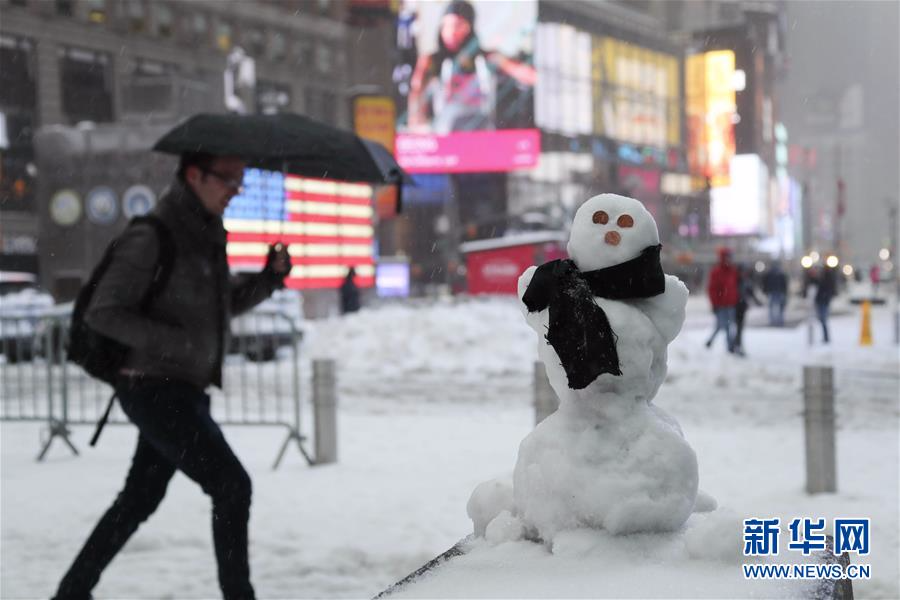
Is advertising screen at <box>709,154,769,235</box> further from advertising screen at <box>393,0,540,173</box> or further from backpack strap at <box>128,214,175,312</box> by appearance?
backpack strap at <box>128,214,175,312</box>

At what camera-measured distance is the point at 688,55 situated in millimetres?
99625

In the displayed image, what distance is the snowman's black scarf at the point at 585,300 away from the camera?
2.53 m

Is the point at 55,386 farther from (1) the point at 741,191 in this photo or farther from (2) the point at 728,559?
(1) the point at 741,191

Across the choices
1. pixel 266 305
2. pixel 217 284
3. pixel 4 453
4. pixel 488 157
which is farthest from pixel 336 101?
pixel 217 284

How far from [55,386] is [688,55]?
309 feet

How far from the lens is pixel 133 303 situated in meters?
3.80

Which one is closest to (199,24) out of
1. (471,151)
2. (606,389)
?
(471,151)

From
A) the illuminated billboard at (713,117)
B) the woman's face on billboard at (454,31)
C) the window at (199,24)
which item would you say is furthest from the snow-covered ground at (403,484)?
the illuminated billboard at (713,117)

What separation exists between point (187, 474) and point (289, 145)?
2236mm

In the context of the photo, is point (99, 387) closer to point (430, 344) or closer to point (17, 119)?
point (430, 344)

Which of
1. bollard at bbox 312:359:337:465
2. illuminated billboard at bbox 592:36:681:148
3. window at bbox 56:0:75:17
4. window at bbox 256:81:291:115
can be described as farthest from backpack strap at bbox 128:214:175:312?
illuminated billboard at bbox 592:36:681:148

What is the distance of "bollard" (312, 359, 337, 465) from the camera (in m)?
7.91

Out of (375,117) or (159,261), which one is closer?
(159,261)

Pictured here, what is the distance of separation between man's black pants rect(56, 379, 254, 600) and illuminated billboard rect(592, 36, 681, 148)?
72741 millimetres
